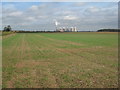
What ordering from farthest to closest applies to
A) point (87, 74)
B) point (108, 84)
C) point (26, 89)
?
1. point (87, 74)
2. point (108, 84)
3. point (26, 89)

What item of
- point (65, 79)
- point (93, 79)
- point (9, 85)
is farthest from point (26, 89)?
point (93, 79)

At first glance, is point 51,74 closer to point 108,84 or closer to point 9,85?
point 9,85

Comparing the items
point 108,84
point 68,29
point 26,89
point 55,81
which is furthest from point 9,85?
point 68,29

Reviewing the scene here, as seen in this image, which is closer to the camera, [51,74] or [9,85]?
[9,85]

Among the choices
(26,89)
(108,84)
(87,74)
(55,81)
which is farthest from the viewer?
(87,74)

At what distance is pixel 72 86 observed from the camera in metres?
5.63

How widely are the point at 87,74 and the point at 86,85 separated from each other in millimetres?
1525

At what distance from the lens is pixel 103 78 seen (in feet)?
21.6

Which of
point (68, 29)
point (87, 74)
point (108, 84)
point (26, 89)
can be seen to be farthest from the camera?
point (68, 29)

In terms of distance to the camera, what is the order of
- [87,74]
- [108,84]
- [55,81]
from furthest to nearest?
[87,74] < [55,81] < [108,84]

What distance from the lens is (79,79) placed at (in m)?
6.43

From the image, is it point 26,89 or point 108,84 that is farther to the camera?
point 108,84

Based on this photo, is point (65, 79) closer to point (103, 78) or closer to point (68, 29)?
point (103, 78)

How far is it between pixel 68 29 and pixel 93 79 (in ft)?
447
